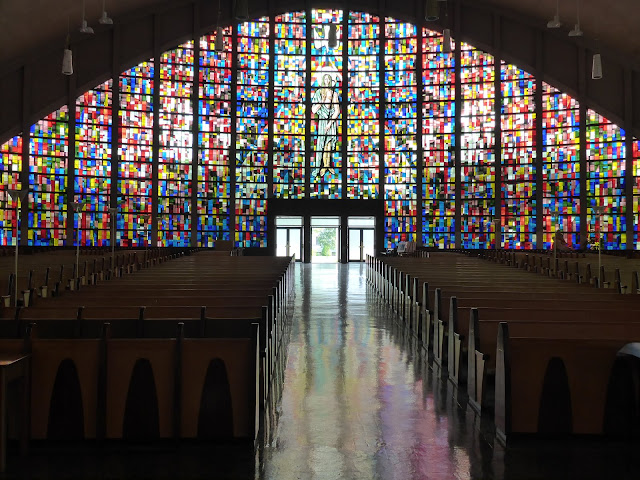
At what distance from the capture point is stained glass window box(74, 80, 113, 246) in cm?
2117

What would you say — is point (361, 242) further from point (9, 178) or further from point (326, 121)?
point (9, 178)

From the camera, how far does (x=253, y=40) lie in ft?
75.9

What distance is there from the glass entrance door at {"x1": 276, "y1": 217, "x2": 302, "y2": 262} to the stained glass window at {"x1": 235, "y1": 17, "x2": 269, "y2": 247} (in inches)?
28.0

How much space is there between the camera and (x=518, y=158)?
21.8 meters

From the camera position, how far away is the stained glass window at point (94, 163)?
21.2 meters

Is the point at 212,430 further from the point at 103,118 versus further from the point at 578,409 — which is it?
the point at 103,118

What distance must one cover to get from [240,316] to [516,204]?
736 inches

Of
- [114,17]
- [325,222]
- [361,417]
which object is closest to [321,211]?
[325,222]

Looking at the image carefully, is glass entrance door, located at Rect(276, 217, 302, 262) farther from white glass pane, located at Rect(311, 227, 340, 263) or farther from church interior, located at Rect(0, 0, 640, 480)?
white glass pane, located at Rect(311, 227, 340, 263)

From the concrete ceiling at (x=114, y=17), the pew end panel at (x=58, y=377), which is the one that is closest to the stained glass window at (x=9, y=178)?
the concrete ceiling at (x=114, y=17)

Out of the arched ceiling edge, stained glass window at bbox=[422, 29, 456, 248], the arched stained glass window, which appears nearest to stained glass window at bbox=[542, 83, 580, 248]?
the arched stained glass window

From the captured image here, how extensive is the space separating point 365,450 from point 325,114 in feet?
68.3

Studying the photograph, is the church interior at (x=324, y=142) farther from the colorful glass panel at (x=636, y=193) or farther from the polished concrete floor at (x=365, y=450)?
the polished concrete floor at (x=365, y=450)

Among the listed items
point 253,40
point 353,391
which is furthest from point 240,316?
point 253,40
